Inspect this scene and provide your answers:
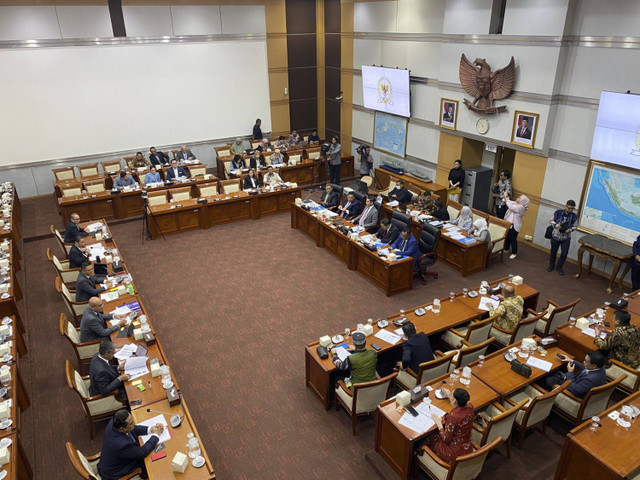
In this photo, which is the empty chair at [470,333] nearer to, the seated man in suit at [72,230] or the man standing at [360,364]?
the man standing at [360,364]

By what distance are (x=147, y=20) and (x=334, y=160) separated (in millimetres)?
7226

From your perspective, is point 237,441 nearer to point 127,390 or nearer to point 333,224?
point 127,390

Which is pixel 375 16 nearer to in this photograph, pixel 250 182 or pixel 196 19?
pixel 196 19

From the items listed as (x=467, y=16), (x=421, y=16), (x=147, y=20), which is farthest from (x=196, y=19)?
(x=467, y=16)

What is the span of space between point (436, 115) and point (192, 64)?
8.28 meters

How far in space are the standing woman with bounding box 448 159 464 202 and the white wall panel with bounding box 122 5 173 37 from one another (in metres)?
9.97

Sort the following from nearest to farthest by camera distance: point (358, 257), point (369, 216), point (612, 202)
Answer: point (612, 202), point (358, 257), point (369, 216)

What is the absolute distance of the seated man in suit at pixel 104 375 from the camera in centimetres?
567

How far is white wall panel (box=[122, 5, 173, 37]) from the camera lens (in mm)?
14148

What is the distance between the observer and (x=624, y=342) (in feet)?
19.9

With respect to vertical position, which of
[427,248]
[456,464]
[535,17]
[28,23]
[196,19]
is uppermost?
[196,19]

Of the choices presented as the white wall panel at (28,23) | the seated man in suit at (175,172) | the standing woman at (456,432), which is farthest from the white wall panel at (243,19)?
the standing woman at (456,432)

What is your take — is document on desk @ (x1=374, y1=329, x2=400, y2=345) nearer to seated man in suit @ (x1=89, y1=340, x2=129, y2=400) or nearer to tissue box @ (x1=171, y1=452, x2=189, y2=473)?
tissue box @ (x1=171, y1=452, x2=189, y2=473)

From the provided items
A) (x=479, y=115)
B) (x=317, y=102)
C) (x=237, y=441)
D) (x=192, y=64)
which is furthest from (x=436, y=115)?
(x=237, y=441)
